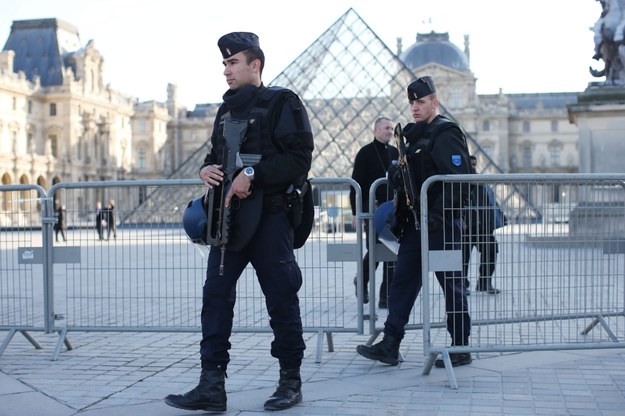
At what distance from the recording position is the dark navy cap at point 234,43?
409cm

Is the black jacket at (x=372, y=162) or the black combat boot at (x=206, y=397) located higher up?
the black jacket at (x=372, y=162)

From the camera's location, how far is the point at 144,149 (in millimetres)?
92312

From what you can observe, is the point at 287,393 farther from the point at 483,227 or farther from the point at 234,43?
the point at 234,43

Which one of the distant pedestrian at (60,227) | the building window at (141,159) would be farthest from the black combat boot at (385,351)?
the building window at (141,159)

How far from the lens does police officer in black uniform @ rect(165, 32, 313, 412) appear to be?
13.2 feet

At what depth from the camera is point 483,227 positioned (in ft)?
16.1

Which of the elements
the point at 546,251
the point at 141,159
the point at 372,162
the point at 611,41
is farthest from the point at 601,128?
the point at 141,159

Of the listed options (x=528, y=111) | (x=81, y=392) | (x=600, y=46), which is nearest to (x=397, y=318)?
(x=81, y=392)

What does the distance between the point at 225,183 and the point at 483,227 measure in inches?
61.1

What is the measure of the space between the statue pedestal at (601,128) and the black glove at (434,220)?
9.85m

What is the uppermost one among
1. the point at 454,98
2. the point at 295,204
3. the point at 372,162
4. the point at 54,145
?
the point at 454,98

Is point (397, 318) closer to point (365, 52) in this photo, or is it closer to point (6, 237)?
point (6, 237)

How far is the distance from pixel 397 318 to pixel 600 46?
10652mm

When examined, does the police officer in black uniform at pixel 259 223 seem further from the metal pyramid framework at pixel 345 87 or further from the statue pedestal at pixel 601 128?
the metal pyramid framework at pixel 345 87
